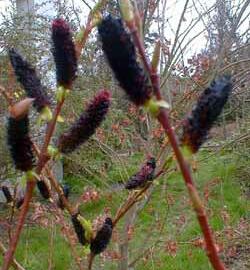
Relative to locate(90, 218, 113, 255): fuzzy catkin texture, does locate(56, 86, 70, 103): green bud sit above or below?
above

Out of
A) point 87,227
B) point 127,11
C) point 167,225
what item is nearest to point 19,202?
point 87,227

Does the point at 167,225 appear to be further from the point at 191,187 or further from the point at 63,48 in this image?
the point at 191,187

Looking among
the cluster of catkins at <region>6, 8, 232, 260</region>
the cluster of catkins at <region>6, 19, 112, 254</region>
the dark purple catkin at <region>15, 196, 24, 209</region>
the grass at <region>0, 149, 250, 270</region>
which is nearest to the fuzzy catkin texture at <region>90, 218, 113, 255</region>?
the cluster of catkins at <region>6, 8, 232, 260</region>

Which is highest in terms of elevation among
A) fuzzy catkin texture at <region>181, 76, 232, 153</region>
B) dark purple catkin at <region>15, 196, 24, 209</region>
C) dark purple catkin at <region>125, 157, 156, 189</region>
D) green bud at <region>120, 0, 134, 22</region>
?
green bud at <region>120, 0, 134, 22</region>

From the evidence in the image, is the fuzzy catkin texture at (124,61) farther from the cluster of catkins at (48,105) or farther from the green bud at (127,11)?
the cluster of catkins at (48,105)

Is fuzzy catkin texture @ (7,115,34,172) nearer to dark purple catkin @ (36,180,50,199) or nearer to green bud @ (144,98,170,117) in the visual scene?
green bud @ (144,98,170,117)

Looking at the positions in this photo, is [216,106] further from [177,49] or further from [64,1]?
[64,1]

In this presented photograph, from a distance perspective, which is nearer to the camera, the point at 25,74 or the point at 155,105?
the point at 155,105
